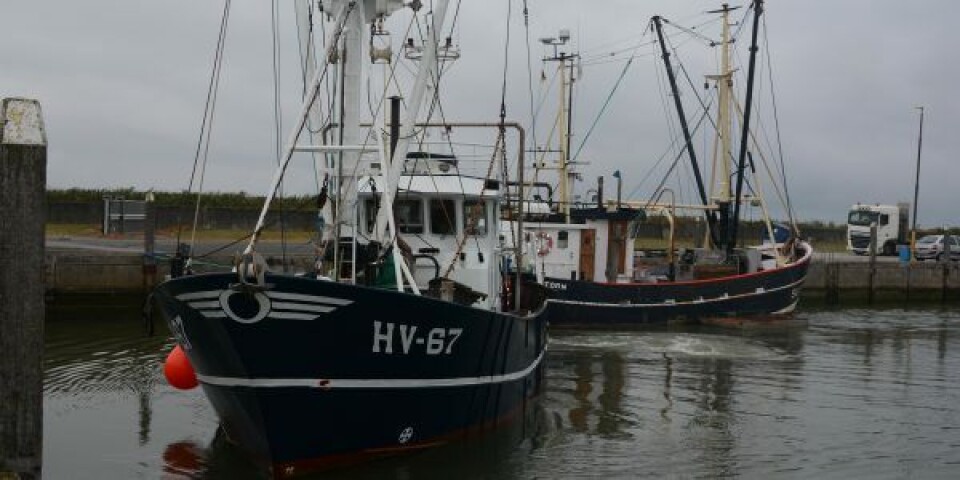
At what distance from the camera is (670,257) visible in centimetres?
2778

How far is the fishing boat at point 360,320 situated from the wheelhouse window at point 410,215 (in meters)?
0.02

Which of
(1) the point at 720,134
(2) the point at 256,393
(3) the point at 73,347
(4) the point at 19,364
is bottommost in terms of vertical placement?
(3) the point at 73,347

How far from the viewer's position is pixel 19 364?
Result: 679cm

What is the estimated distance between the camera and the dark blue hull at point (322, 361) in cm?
875

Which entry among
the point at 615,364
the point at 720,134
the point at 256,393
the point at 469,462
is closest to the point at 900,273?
the point at 720,134

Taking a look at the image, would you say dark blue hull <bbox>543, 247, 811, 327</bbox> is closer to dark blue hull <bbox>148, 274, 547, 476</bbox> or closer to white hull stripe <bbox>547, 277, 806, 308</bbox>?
white hull stripe <bbox>547, 277, 806, 308</bbox>

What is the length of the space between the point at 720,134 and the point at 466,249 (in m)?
18.9

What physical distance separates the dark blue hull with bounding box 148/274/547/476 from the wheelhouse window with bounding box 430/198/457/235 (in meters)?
2.95

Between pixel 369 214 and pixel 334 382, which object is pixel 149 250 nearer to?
pixel 369 214

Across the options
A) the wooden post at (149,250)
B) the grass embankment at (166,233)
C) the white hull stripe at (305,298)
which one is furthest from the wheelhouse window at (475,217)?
the grass embankment at (166,233)

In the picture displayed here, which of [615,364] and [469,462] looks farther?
[615,364]

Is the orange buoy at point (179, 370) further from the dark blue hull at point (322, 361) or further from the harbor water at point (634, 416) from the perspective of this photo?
the dark blue hull at point (322, 361)

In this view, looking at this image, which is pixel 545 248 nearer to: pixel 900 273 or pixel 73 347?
pixel 73 347

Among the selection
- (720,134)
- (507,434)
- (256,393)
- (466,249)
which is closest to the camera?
(256,393)
